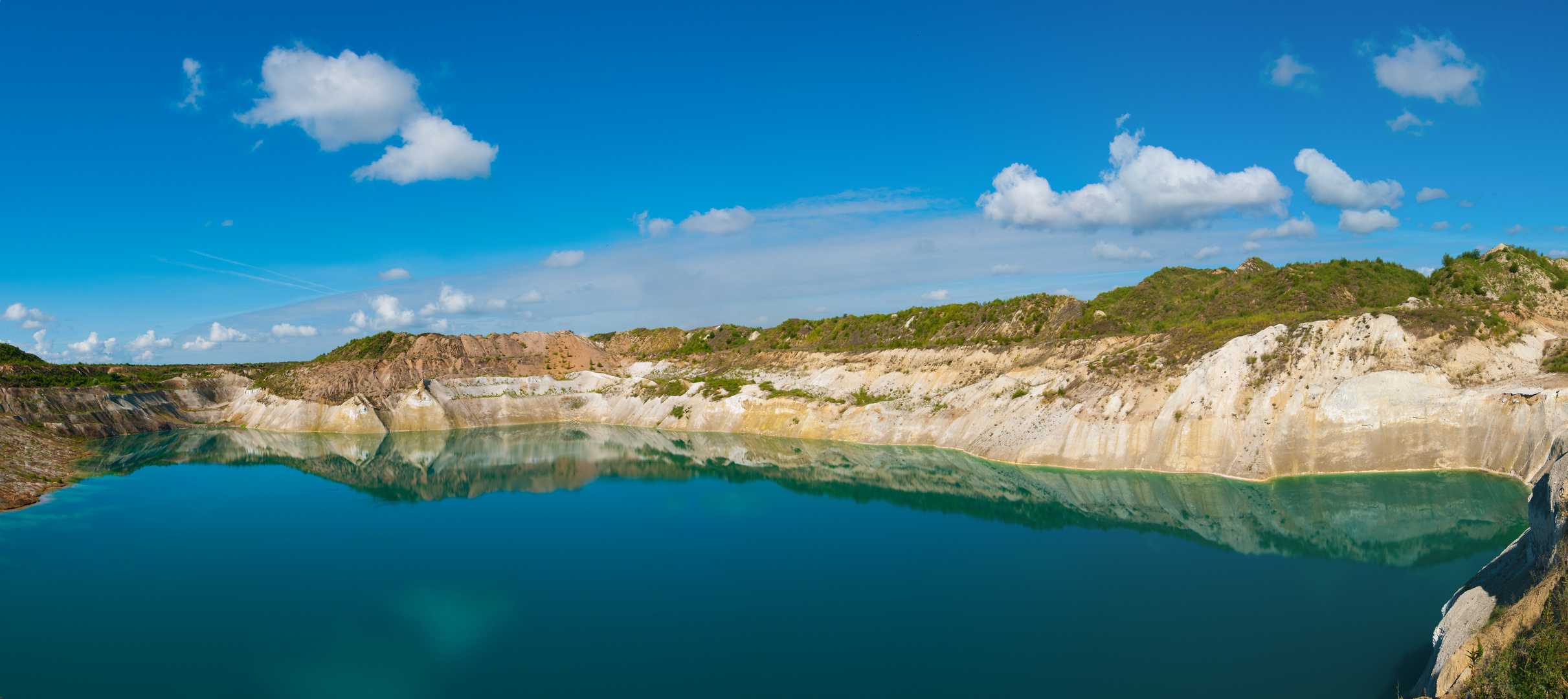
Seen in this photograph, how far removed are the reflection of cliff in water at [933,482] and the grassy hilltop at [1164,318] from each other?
999cm

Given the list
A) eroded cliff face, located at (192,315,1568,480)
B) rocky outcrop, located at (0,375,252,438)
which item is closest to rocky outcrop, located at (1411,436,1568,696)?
eroded cliff face, located at (192,315,1568,480)

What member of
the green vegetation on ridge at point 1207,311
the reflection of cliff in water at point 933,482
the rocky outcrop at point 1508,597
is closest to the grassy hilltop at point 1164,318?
Result: the green vegetation on ridge at point 1207,311

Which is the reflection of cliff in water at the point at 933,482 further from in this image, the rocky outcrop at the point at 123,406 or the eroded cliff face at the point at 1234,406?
the rocky outcrop at the point at 123,406

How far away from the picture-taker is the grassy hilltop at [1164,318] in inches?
1526

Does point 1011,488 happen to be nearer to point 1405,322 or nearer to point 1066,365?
point 1066,365

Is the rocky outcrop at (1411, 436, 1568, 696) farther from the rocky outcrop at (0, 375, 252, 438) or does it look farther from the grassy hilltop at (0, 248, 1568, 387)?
the rocky outcrop at (0, 375, 252, 438)

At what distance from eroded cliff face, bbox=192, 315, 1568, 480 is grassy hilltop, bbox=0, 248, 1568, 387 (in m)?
1.86

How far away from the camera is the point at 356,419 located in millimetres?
64875

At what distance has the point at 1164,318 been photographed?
58.2 m

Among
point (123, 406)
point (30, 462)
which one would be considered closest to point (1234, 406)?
point (30, 462)

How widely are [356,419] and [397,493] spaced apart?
30430 millimetres

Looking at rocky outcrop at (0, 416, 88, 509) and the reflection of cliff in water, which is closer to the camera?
the reflection of cliff in water

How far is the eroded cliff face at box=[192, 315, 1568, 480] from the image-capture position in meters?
32.0

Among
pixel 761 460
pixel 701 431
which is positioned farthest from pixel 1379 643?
pixel 701 431
